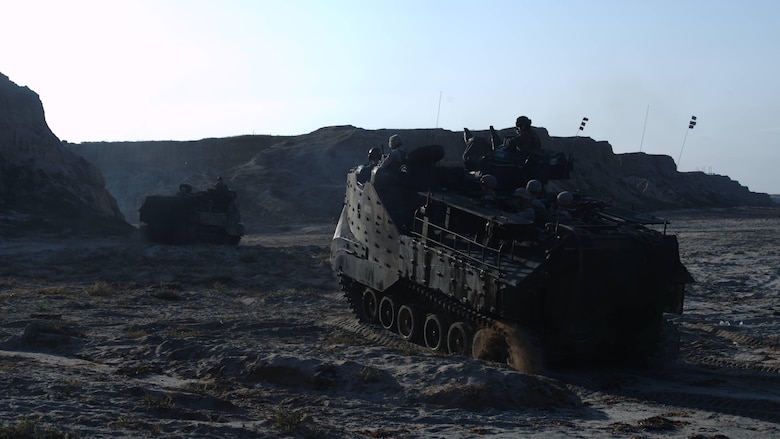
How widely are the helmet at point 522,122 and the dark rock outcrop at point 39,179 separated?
2392cm

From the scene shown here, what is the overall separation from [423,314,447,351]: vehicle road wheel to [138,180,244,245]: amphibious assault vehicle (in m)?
19.5

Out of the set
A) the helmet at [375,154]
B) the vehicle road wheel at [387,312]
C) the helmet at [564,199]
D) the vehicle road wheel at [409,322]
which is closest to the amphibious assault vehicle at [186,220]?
the helmet at [375,154]

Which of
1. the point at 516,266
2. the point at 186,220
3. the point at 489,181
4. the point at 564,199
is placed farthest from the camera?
the point at 186,220

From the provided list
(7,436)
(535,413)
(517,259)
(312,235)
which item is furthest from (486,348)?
(312,235)

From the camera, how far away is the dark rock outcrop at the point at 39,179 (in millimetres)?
38125

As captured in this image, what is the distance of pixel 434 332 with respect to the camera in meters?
15.6

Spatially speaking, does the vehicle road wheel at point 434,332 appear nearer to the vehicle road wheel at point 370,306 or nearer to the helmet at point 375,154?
the vehicle road wheel at point 370,306

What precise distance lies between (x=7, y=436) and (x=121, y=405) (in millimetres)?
1804

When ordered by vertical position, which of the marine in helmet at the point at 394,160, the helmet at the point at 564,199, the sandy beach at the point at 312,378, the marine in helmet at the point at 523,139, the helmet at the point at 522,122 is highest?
the helmet at the point at 522,122

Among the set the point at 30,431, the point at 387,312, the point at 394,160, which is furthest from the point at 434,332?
the point at 30,431

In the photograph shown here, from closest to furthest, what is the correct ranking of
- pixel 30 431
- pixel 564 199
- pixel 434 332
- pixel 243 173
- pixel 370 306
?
pixel 30 431, pixel 564 199, pixel 434 332, pixel 370 306, pixel 243 173

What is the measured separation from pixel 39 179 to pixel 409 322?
91.2 ft

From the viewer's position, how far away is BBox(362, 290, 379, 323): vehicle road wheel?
58.2ft

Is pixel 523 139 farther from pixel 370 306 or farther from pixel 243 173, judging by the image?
pixel 243 173
